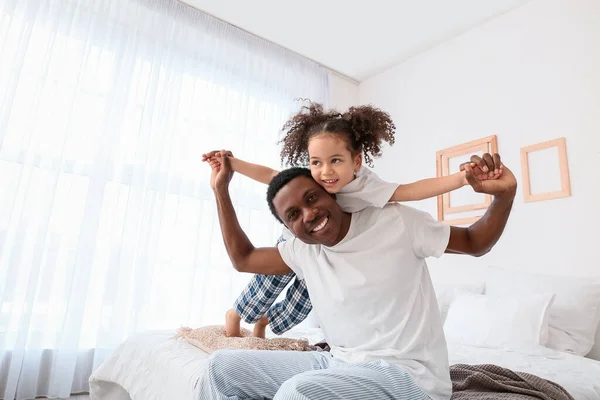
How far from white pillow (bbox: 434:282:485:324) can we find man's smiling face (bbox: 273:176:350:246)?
1.71 meters

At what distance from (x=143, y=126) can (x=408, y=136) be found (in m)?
2.13

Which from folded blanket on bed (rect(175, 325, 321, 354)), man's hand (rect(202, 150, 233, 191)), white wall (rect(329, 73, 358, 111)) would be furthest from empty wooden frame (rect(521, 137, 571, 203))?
man's hand (rect(202, 150, 233, 191))

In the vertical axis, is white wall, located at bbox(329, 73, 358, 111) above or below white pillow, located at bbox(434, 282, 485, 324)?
above

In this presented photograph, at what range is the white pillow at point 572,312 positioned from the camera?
6.79 ft

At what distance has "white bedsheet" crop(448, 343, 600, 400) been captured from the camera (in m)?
1.36

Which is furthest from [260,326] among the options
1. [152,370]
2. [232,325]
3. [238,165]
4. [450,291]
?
[450,291]

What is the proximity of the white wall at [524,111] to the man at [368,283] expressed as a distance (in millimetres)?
1827

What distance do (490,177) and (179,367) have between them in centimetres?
110

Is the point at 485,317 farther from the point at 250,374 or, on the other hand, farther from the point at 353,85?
the point at 353,85

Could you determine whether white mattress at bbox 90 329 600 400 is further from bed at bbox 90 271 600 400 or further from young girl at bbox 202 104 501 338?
young girl at bbox 202 104 501 338

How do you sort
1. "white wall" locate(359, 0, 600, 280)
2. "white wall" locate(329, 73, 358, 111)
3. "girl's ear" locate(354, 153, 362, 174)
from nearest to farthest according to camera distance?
"girl's ear" locate(354, 153, 362, 174)
"white wall" locate(359, 0, 600, 280)
"white wall" locate(329, 73, 358, 111)

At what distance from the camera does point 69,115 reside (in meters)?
2.60

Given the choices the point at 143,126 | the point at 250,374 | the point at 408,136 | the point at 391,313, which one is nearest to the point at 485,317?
the point at 391,313

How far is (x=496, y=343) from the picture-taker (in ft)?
6.73
